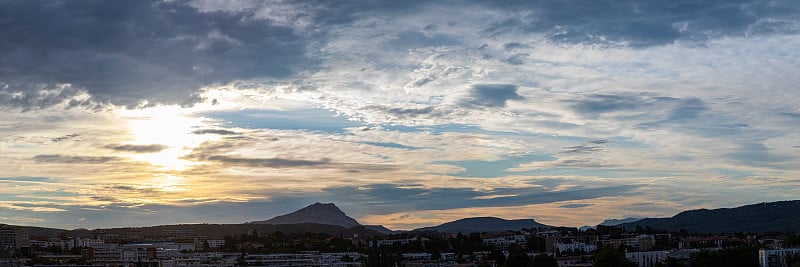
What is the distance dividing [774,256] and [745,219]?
105566mm

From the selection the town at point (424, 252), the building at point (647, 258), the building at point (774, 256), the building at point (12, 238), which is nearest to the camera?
the building at point (774, 256)

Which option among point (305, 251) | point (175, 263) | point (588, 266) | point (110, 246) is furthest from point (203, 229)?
point (588, 266)

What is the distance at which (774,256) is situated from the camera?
66.9 metres

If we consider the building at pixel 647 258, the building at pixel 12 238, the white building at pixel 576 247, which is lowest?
the building at pixel 647 258

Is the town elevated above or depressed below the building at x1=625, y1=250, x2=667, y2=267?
above

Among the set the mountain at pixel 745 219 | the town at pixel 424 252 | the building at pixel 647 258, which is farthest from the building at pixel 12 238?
the mountain at pixel 745 219

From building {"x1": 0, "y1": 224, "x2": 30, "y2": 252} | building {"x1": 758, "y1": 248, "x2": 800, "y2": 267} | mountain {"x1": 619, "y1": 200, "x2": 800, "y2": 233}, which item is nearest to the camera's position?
building {"x1": 758, "y1": 248, "x2": 800, "y2": 267}

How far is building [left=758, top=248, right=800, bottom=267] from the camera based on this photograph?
65750mm

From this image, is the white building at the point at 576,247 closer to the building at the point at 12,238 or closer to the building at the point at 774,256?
the building at the point at 774,256

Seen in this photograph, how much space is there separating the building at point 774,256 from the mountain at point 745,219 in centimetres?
8140

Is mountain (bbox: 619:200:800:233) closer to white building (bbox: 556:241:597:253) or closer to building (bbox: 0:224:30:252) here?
white building (bbox: 556:241:597:253)

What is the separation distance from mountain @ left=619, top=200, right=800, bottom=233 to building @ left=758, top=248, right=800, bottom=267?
8140 centimetres

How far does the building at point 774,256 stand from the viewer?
65750 mm

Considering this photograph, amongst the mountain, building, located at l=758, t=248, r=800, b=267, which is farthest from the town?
the mountain
